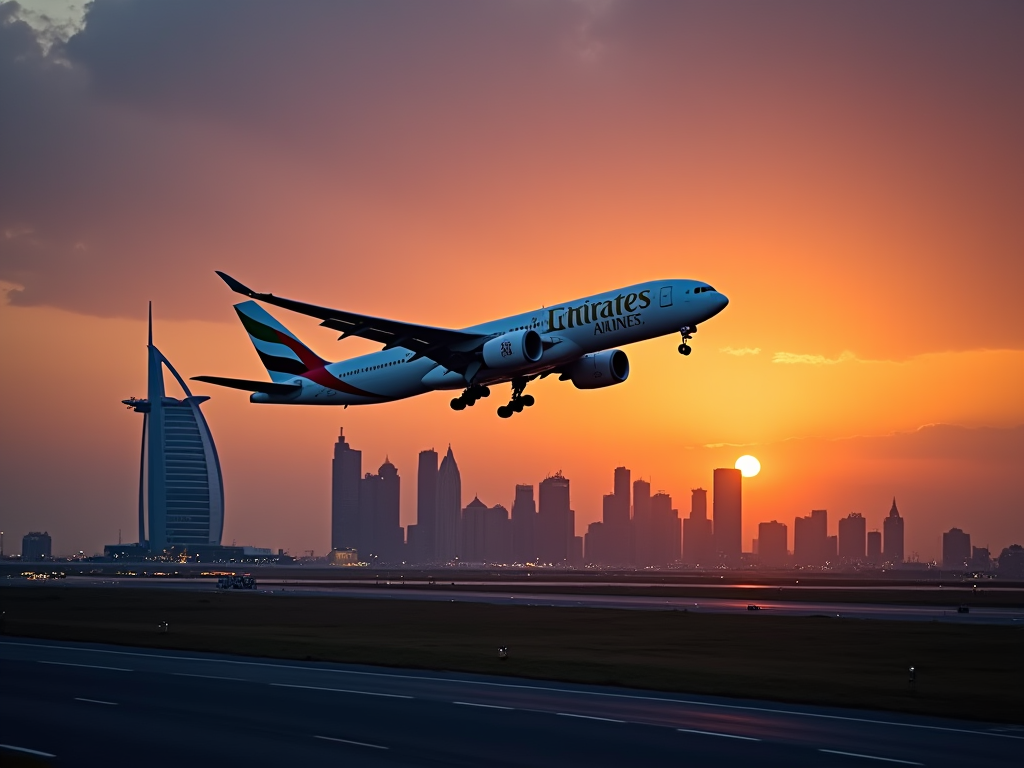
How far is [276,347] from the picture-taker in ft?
239

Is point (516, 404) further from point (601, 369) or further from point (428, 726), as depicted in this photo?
point (428, 726)

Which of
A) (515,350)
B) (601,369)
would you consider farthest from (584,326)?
(601,369)

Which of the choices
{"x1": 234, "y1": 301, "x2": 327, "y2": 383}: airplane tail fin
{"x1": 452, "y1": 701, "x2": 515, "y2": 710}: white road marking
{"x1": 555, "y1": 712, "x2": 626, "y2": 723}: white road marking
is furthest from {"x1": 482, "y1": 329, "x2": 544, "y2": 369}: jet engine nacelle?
{"x1": 555, "y1": 712, "x2": 626, "y2": 723}: white road marking

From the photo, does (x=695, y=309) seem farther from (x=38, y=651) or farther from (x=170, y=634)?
(x=38, y=651)

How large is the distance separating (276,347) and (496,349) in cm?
2400

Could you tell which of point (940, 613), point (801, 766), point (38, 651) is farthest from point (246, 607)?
point (801, 766)

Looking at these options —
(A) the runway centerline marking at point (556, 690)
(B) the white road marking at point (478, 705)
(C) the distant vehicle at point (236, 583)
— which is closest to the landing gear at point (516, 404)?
(A) the runway centerline marking at point (556, 690)

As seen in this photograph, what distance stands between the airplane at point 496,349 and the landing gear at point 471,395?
6 centimetres

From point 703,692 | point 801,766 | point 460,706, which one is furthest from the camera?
point 703,692

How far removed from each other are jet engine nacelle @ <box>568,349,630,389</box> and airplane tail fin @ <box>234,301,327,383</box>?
1637cm

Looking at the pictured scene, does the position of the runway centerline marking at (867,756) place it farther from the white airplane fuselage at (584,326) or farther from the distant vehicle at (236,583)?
the distant vehicle at (236,583)

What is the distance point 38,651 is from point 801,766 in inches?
1085

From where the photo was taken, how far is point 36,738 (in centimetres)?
2080

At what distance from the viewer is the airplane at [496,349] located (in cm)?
5062
